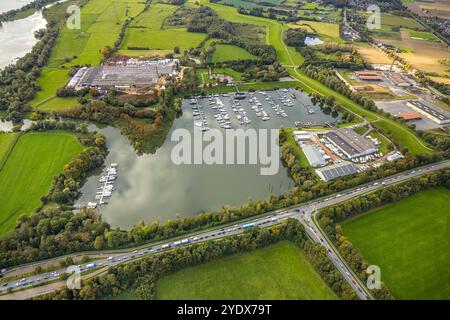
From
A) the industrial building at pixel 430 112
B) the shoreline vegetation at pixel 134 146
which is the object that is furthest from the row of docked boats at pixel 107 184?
the industrial building at pixel 430 112

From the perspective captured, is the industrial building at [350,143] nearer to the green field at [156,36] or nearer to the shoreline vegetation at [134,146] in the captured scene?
the shoreline vegetation at [134,146]

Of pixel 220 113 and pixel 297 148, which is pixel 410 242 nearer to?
pixel 297 148

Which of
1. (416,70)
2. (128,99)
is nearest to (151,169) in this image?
(128,99)

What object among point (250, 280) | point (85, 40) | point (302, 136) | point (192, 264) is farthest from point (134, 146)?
point (85, 40)

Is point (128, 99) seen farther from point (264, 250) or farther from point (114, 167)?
point (264, 250)

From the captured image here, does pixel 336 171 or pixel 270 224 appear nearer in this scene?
pixel 270 224
